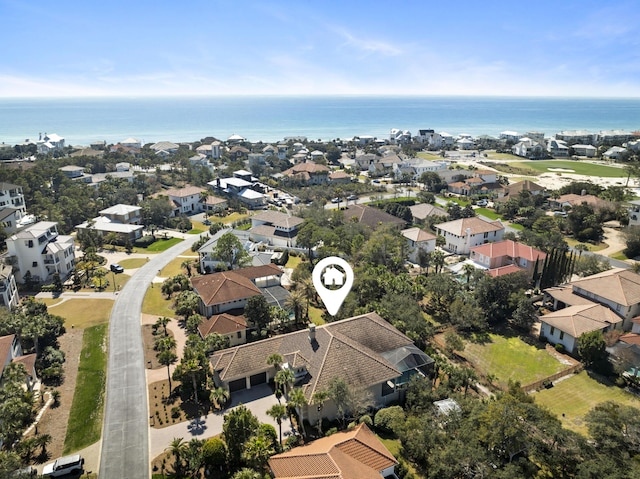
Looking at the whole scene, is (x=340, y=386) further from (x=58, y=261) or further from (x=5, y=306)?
(x=58, y=261)

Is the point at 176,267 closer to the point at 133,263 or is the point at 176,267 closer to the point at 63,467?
the point at 133,263

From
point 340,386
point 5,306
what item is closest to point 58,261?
point 5,306

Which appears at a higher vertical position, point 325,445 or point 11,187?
point 11,187

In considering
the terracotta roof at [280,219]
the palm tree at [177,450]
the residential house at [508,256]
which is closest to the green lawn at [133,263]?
the terracotta roof at [280,219]

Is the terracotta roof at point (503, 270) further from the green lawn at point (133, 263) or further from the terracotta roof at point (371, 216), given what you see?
the green lawn at point (133, 263)

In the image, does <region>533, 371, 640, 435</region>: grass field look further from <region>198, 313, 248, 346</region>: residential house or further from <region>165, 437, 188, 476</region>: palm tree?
<region>165, 437, 188, 476</region>: palm tree

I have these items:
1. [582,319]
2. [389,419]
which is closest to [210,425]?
[389,419]
